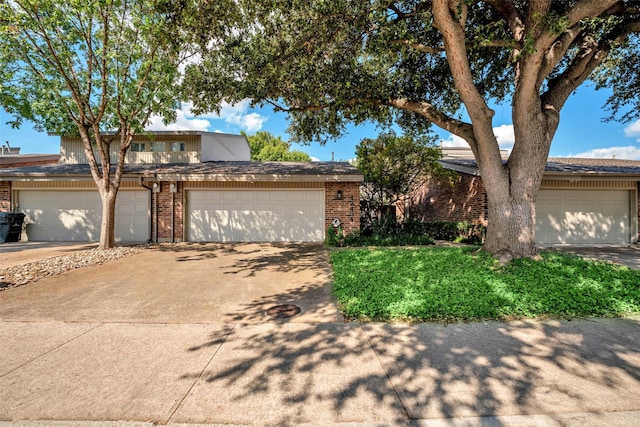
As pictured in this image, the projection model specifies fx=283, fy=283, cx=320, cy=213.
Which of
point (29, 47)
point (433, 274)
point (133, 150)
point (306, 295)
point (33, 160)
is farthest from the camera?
point (33, 160)

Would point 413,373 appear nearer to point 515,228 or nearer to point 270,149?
point 515,228

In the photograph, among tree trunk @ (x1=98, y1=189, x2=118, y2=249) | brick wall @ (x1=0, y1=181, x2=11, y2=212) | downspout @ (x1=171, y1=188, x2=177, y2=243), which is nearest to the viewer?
tree trunk @ (x1=98, y1=189, x2=118, y2=249)

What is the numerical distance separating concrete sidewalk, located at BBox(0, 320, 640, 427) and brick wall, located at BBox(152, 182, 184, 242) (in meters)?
6.69

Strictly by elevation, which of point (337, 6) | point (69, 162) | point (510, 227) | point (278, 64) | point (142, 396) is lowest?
point (142, 396)

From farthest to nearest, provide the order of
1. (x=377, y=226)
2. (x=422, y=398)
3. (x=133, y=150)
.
→ (x=133, y=150) → (x=377, y=226) → (x=422, y=398)

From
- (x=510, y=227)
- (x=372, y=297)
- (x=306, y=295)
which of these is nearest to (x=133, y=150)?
(x=306, y=295)

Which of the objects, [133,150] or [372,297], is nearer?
[372,297]

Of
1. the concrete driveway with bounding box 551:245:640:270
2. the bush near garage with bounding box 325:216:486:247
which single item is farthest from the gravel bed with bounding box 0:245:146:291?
the concrete driveway with bounding box 551:245:640:270

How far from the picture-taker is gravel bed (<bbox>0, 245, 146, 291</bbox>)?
17.2ft

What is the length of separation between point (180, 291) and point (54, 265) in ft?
12.8

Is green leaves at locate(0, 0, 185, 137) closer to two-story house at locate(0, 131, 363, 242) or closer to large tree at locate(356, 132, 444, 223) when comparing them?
two-story house at locate(0, 131, 363, 242)

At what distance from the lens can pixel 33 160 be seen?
69.7 ft

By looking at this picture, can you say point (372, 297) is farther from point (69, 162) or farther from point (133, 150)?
point (69, 162)

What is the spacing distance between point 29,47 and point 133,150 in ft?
22.6
